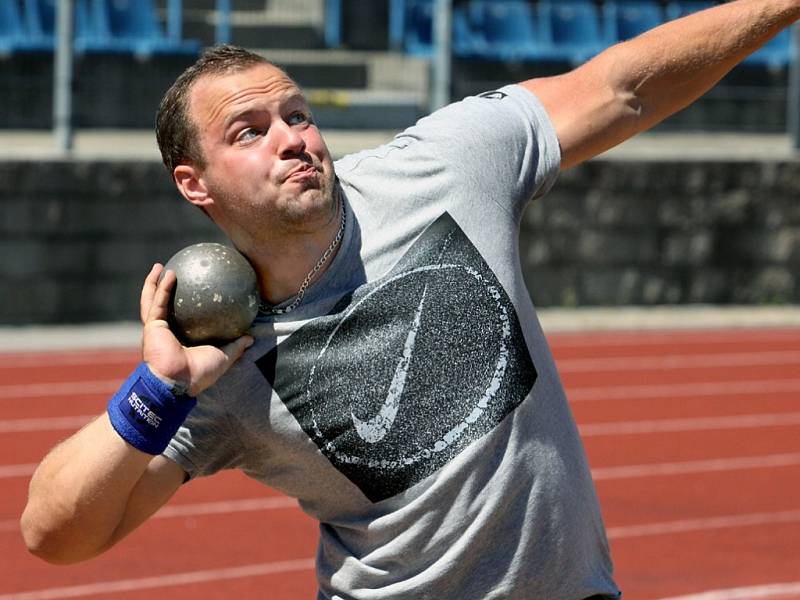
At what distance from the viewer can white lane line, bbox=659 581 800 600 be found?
6094 millimetres

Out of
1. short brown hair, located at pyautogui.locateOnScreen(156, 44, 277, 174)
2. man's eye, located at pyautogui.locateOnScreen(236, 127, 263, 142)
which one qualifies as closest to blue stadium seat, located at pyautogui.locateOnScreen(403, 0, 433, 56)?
short brown hair, located at pyautogui.locateOnScreen(156, 44, 277, 174)

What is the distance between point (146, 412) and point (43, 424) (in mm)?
6716

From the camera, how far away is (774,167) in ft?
43.8

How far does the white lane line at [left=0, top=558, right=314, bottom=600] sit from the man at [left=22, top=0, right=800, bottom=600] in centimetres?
348

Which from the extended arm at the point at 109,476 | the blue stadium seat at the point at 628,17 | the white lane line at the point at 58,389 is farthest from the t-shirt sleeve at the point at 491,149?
the blue stadium seat at the point at 628,17

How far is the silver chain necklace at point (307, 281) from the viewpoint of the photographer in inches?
107

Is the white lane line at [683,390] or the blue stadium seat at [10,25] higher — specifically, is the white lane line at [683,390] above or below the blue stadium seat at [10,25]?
below

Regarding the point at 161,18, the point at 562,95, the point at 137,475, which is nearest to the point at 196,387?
the point at 137,475

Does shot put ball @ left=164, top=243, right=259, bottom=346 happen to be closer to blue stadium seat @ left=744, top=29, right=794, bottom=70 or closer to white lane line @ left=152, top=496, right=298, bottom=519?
white lane line @ left=152, top=496, right=298, bottom=519

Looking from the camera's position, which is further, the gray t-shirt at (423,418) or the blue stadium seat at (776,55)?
the blue stadium seat at (776,55)

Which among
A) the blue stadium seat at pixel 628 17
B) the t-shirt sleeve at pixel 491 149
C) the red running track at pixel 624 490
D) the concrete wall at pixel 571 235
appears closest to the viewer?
the t-shirt sleeve at pixel 491 149

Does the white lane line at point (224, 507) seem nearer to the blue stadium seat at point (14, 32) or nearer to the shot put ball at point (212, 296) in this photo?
the shot put ball at point (212, 296)

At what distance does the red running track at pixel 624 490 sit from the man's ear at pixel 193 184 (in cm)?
352

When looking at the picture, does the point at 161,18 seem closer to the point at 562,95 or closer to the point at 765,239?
the point at 765,239
